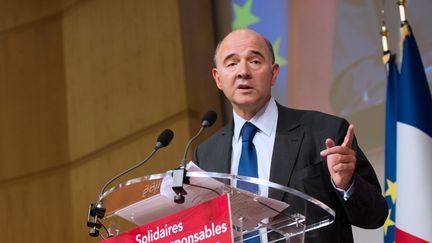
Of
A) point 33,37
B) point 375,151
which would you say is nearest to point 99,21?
point 33,37

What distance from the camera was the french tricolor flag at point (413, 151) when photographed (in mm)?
3885

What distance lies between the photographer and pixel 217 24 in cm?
648

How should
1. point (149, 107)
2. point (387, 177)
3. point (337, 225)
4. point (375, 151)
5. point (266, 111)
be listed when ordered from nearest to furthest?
point (337, 225)
point (266, 111)
point (387, 177)
point (375, 151)
point (149, 107)

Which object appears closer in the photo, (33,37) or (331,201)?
(331,201)

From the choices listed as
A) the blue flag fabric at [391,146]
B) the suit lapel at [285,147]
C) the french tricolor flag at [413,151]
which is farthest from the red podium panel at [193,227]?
the blue flag fabric at [391,146]

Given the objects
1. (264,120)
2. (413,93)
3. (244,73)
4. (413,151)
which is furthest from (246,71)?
(413,93)

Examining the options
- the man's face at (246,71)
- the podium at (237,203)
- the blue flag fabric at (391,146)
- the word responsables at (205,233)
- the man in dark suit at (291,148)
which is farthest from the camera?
the blue flag fabric at (391,146)

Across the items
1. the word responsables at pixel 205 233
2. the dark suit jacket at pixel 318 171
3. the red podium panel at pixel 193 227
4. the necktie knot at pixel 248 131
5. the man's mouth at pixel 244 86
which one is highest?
the man's mouth at pixel 244 86

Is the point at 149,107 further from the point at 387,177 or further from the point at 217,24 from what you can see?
the point at 387,177

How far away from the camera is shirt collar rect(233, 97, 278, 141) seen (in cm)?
275

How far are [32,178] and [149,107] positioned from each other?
1.32 meters

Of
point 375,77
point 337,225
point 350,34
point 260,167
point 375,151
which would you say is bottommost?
point 337,225

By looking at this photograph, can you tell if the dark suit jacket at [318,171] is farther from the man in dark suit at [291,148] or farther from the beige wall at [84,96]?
the beige wall at [84,96]

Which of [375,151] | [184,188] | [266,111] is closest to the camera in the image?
[184,188]
